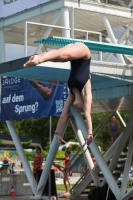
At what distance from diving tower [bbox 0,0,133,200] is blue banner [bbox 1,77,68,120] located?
599 millimetres

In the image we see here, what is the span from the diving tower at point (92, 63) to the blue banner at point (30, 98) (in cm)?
60

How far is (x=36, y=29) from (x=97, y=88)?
3895 mm

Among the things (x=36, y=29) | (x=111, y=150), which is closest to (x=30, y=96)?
(x=36, y=29)

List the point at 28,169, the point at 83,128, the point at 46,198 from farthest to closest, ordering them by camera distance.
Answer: the point at 28,169
the point at 46,198
the point at 83,128

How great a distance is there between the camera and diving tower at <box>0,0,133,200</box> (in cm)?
1517

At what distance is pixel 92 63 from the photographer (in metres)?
14.9

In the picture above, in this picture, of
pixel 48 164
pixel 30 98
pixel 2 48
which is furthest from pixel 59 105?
pixel 2 48

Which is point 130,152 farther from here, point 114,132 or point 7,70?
point 7,70

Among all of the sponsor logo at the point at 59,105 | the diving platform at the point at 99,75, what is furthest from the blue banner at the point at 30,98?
the diving platform at the point at 99,75

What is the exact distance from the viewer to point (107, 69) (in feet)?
49.5

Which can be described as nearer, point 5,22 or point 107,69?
point 107,69

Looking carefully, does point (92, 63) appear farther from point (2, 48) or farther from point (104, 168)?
point (2, 48)

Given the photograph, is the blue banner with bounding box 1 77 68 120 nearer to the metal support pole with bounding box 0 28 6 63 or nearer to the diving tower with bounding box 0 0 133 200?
the diving tower with bounding box 0 0 133 200

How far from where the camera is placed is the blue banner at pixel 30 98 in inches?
717
